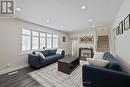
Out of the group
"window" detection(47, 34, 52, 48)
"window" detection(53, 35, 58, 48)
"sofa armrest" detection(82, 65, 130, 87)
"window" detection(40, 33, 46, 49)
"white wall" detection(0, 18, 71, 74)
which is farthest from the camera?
"window" detection(53, 35, 58, 48)

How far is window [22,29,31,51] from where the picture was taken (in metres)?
4.10

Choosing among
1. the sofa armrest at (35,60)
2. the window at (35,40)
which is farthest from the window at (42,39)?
the sofa armrest at (35,60)

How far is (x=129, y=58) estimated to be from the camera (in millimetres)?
1859

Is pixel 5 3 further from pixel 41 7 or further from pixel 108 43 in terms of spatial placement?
pixel 108 43

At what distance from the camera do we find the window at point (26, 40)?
13.5 feet

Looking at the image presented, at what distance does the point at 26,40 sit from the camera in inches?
169

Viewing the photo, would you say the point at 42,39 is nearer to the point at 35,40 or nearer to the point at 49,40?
the point at 35,40

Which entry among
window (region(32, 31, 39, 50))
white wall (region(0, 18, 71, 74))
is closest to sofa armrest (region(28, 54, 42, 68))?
white wall (region(0, 18, 71, 74))

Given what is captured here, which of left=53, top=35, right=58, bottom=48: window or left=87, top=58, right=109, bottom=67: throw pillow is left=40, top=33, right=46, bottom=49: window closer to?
left=53, top=35, right=58, bottom=48: window

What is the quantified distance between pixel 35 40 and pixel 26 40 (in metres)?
0.63

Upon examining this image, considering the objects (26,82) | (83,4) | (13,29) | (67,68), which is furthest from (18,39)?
(83,4)

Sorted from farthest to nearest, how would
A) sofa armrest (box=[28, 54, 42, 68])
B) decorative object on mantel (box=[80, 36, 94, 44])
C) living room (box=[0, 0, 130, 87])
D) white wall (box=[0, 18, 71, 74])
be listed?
decorative object on mantel (box=[80, 36, 94, 44]), sofa armrest (box=[28, 54, 42, 68]), white wall (box=[0, 18, 71, 74]), living room (box=[0, 0, 130, 87])

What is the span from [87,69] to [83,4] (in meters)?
2.22

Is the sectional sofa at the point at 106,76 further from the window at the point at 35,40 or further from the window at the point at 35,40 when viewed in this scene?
the window at the point at 35,40
